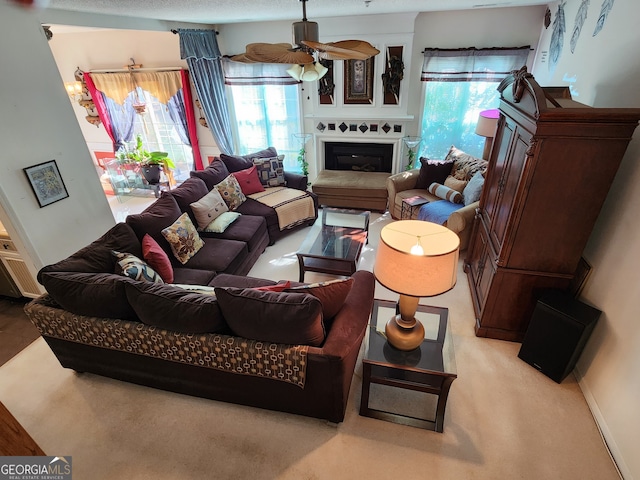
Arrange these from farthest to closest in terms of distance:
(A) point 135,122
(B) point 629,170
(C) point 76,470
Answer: (A) point 135,122 → (B) point 629,170 → (C) point 76,470

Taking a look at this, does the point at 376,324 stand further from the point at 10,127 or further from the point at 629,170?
the point at 10,127

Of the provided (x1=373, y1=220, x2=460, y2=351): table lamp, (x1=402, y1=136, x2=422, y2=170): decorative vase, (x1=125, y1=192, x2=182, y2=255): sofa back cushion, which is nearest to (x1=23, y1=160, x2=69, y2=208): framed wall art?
(x1=125, y1=192, x2=182, y2=255): sofa back cushion

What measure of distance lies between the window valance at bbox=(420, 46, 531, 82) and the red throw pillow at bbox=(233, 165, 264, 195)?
263cm

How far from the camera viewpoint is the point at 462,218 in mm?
3359

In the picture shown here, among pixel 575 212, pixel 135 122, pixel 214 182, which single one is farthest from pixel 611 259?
pixel 135 122

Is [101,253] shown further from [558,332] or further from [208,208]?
[558,332]

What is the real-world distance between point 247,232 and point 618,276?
3.00 meters

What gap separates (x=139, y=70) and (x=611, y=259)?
641cm

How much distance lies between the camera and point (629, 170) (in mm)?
2010

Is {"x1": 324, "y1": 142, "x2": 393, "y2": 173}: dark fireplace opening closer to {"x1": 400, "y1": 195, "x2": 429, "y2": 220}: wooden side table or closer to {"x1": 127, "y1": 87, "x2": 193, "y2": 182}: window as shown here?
{"x1": 400, "y1": 195, "x2": 429, "y2": 220}: wooden side table

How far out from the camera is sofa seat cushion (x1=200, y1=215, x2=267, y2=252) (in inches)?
136

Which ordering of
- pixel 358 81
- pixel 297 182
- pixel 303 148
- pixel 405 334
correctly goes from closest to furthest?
pixel 405 334, pixel 297 182, pixel 358 81, pixel 303 148

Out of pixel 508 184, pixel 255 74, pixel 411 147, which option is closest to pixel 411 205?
pixel 411 147

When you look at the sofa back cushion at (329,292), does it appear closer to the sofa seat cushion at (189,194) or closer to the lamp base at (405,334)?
the lamp base at (405,334)
